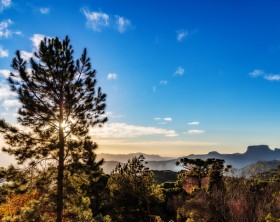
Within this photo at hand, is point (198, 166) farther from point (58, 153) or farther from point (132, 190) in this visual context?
point (58, 153)

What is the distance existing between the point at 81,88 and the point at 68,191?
22.4 ft

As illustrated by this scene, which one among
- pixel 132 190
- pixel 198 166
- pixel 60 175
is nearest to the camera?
pixel 60 175

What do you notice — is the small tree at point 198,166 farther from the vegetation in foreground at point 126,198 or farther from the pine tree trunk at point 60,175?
the pine tree trunk at point 60,175

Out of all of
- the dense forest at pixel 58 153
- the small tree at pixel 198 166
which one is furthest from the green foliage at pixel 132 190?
the small tree at pixel 198 166

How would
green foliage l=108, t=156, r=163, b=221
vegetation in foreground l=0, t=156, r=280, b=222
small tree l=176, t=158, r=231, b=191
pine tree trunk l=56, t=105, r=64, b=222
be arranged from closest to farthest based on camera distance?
vegetation in foreground l=0, t=156, r=280, b=222
pine tree trunk l=56, t=105, r=64, b=222
green foliage l=108, t=156, r=163, b=221
small tree l=176, t=158, r=231, b=191

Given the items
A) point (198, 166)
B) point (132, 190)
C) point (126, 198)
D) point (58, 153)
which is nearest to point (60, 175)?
point (58, 153)

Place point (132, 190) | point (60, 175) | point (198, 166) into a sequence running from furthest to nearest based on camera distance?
point (198, 166), point (132, 190), point (60, 175)

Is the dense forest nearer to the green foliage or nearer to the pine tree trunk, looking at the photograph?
the pine tree trunk

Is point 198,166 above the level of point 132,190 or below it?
above

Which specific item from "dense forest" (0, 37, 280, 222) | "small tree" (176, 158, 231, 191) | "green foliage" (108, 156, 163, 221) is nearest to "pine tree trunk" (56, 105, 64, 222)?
"dense forest" (0, 37, 280, 222)

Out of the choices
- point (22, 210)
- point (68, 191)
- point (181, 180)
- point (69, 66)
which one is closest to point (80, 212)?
point (68, 191)

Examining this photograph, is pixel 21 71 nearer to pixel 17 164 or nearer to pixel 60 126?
pixel 60 126

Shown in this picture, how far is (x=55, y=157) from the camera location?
18.0m

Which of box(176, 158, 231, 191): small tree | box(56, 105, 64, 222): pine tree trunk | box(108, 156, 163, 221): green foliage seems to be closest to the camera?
box(56, 105, 64, 222): pine tree trunk
